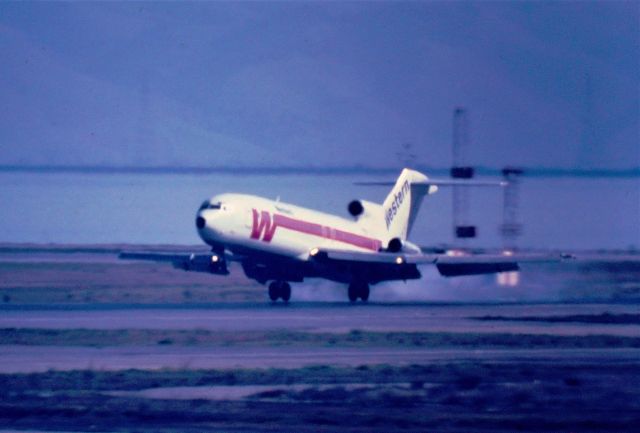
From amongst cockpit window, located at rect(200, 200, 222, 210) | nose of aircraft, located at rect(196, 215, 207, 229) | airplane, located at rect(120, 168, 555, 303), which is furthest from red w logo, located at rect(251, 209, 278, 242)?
nose of aircraft, located at rect(196, 215, 207, 229)

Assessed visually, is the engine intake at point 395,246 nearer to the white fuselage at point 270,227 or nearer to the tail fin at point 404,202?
the tail fin at point 404,202

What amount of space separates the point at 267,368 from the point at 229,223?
1962 cm

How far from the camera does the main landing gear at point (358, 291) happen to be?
4609cm

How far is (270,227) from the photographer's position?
141ft

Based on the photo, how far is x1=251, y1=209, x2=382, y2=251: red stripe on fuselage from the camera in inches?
1672

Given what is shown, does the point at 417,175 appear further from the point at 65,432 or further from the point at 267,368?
the point at 65,432

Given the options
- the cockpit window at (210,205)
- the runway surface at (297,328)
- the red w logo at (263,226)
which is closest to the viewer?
the runway surface at (297,328)

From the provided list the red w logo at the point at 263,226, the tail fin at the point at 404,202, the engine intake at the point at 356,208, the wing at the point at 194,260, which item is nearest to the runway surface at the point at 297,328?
the wing at the point at 194,260

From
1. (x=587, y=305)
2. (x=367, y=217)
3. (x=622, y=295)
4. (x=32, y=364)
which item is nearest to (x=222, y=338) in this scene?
(x=32, y=364)

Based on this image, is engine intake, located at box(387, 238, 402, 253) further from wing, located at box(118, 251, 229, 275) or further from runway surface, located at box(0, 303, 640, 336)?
wing, located at box(118, 251, 229, 275)

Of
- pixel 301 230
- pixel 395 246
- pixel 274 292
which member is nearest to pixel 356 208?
pixel 395 246

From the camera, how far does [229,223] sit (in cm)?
4144

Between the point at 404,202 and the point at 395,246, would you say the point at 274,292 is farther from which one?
the point at 404,202

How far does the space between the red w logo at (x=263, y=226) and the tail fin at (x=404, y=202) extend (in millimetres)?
8604
